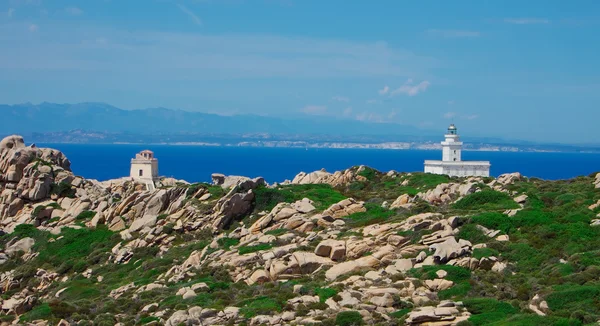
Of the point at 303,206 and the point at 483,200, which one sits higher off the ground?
the point at 483,200

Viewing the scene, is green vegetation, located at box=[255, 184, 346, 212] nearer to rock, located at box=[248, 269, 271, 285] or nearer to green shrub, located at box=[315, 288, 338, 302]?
rock, located at box=[248, 269, 271, 285]

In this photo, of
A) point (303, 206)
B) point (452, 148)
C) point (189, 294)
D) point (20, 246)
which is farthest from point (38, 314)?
point (452, 148)

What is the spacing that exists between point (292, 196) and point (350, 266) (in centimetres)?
1663

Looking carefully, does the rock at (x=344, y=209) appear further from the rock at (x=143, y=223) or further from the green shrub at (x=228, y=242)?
the rock at (x=143, y=223)

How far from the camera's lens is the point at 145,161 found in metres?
81.7

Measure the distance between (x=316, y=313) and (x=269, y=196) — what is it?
67.7ft

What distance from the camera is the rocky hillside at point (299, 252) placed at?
28.3 metres

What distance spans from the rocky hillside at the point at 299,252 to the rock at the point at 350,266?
0.08 m

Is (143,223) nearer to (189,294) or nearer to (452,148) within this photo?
(189,294)

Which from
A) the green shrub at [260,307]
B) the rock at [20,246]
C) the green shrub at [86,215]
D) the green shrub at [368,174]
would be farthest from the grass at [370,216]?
the rock at [20,246]

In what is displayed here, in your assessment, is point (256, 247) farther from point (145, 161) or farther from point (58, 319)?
point (145, 161)

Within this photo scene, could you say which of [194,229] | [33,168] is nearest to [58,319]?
[194,229]

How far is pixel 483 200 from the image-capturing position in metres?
43.0

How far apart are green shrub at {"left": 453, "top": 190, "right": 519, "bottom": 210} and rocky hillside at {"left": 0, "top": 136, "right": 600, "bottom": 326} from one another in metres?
0.11
